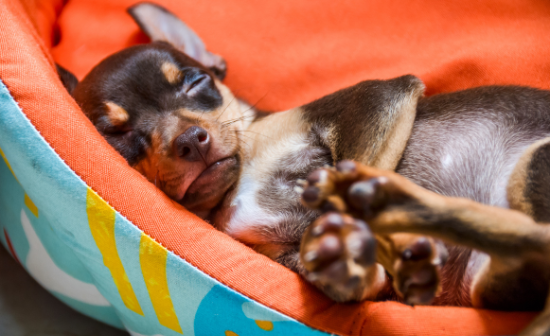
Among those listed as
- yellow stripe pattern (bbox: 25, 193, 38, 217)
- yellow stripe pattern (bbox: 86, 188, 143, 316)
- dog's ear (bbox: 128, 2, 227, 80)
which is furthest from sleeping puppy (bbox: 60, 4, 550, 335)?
yellow stripe pattern (bbox: 25, 193, 38, 217)

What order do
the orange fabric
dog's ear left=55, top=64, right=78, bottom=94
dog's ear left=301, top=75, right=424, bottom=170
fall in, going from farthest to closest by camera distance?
dog's ear left=55, top=64, right=78, bottom=94, dog's ear left=301, top=75, right=424, bottom=170, the orange fabric

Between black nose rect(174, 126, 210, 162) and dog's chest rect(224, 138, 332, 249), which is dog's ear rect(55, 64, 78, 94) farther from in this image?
dog's chest rect(224, 138, 332, 249)

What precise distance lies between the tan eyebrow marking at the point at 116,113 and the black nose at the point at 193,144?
1.22ft

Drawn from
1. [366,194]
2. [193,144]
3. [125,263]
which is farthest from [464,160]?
[125,263]

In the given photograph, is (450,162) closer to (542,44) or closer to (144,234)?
(542,44)

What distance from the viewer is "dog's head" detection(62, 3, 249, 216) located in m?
1.68

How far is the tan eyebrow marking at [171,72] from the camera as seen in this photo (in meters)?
1.91

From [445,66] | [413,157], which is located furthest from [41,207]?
[445,66]

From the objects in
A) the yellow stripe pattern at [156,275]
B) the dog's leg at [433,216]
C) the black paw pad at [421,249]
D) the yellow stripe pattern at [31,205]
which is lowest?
the yellow stripe pattern at [31,205]

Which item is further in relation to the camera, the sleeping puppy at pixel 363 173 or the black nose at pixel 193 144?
the black nose at pixel 193 144

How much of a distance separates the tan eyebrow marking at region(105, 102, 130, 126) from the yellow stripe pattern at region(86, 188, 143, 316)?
1.37ft

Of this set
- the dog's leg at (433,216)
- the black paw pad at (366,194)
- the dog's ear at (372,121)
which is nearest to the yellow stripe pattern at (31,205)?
the dog's ear at (372,121)

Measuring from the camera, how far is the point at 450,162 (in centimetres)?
168

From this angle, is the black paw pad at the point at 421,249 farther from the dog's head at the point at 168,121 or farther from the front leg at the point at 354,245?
the dog's head at the point at 168,121
